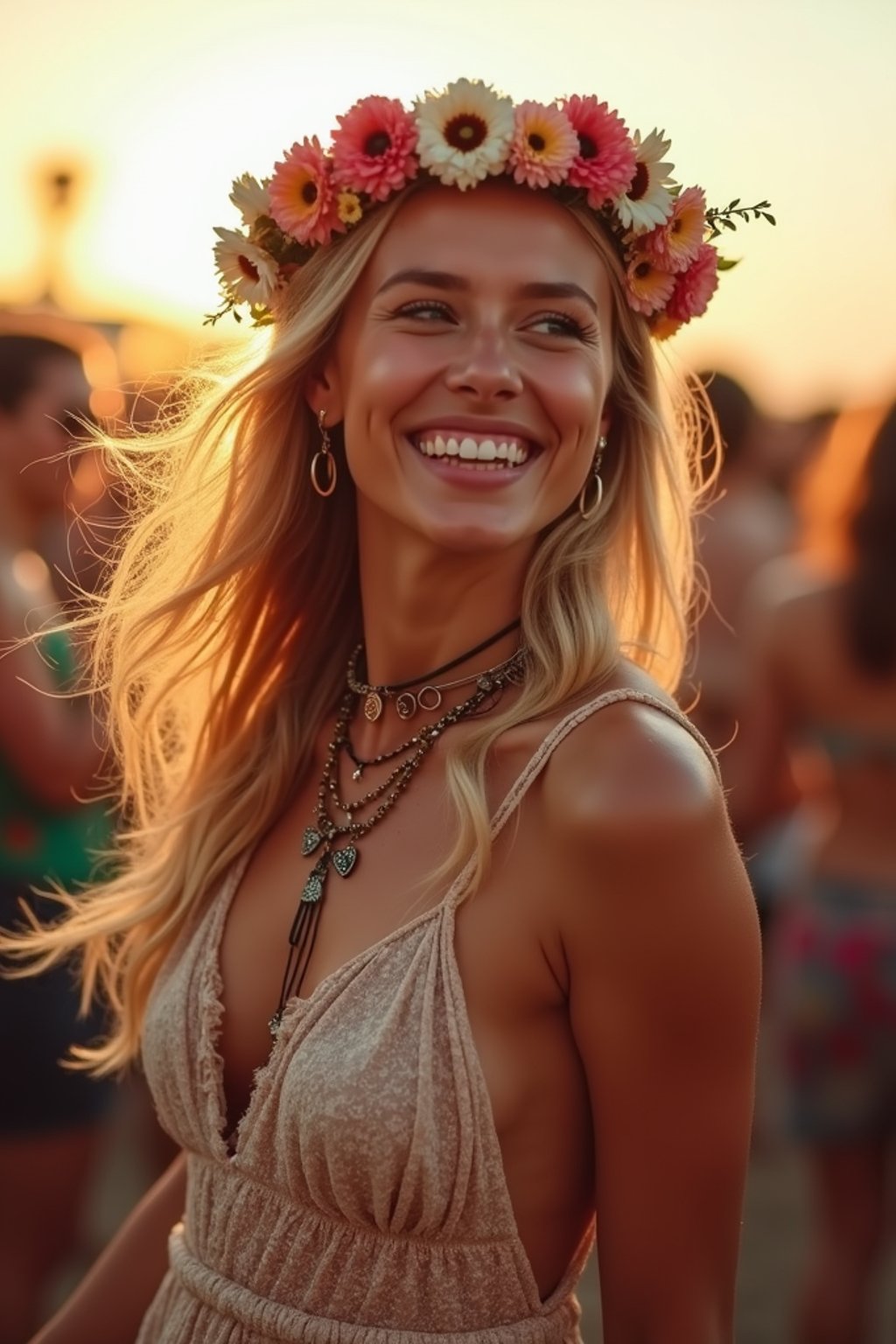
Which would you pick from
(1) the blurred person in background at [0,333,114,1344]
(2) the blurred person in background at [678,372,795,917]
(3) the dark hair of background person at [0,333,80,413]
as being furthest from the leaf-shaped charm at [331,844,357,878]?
(2) the blurred person in background at [678,372,795,917]

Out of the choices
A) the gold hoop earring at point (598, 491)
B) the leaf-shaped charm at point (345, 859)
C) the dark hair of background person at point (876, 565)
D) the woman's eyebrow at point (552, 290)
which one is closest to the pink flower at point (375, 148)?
the woman's eyebrow at point (552, 290)

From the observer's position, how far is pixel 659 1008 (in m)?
2.02

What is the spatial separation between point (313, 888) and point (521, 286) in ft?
2.74

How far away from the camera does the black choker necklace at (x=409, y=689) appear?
8.09ft

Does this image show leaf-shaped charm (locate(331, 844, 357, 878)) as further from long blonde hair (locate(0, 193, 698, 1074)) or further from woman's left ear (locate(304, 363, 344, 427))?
woman's left ear (locate(304, 363, 344, 427))

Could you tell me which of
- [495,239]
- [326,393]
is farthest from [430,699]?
[495,239]

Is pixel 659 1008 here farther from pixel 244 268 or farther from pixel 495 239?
pixel 244 268

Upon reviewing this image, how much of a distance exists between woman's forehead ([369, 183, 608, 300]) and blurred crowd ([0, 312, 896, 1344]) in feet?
5.33

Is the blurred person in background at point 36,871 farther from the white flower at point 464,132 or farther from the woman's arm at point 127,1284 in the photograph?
the white flower at point 464,132

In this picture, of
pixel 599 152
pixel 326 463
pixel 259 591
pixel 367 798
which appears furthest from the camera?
pixel 259 591

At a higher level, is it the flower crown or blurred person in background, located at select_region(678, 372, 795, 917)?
the flower crown

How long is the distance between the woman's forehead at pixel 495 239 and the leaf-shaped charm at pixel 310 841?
76 cm

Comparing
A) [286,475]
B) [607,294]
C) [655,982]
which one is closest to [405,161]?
[607,294]

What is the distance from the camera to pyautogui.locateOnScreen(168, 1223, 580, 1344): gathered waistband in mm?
2158
